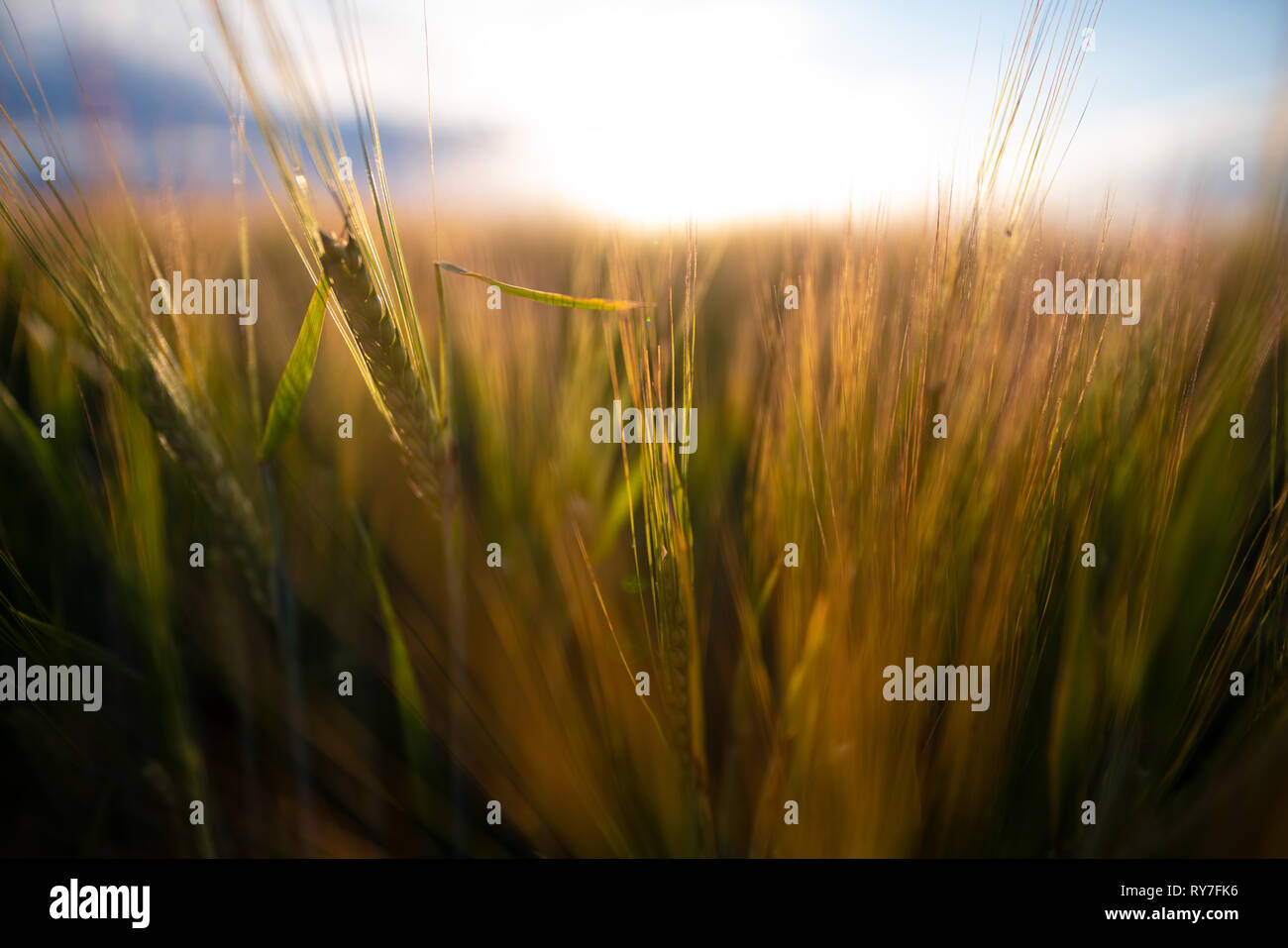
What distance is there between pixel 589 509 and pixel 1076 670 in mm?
613

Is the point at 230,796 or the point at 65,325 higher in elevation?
the point at 65,325

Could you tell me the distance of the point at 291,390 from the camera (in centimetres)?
62

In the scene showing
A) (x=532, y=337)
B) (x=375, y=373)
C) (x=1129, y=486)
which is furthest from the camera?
(x=532, y=337)

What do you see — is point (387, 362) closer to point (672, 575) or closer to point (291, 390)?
point (291, 390)

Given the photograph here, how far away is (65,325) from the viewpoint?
834 mm

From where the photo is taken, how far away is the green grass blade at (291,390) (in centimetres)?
61

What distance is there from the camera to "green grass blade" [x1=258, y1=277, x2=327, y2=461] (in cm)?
61

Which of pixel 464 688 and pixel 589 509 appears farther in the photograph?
pixel 589 509

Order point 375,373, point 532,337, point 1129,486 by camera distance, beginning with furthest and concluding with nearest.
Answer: point 532,337, point 1129,486, point 375,373

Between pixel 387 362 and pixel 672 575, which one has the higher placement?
pixel 387 362

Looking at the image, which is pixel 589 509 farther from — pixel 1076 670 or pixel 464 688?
pixel 1076 670

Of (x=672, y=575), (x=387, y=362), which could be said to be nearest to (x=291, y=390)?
(x=387, y=362)

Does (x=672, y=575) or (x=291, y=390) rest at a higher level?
(x=291, y=390)
